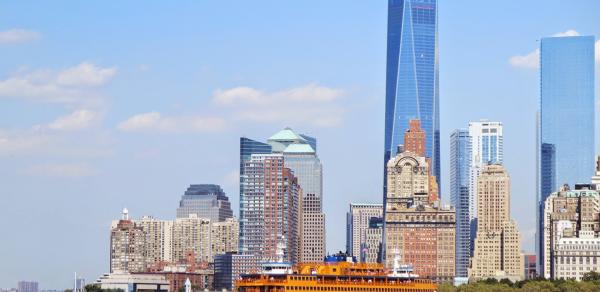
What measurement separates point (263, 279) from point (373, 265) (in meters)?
13.0

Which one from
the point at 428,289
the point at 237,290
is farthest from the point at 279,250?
the point at 428,289

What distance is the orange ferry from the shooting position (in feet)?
528

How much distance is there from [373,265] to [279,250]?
376 inches

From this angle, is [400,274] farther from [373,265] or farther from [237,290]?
[237,290]

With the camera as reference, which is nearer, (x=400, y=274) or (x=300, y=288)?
(x=300, y=288)

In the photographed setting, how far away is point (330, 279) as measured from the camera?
163m

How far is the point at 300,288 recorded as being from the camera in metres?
160

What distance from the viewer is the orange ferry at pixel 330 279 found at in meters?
161

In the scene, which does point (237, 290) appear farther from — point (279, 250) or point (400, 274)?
point (400, 274)

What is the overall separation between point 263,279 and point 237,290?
6.54 meters

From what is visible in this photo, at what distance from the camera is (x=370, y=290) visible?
6526 inches

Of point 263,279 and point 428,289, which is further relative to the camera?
point 428,289

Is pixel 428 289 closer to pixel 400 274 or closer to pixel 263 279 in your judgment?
pixel 400 274

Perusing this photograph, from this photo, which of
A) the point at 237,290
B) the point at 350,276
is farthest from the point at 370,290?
the point at 237,290
